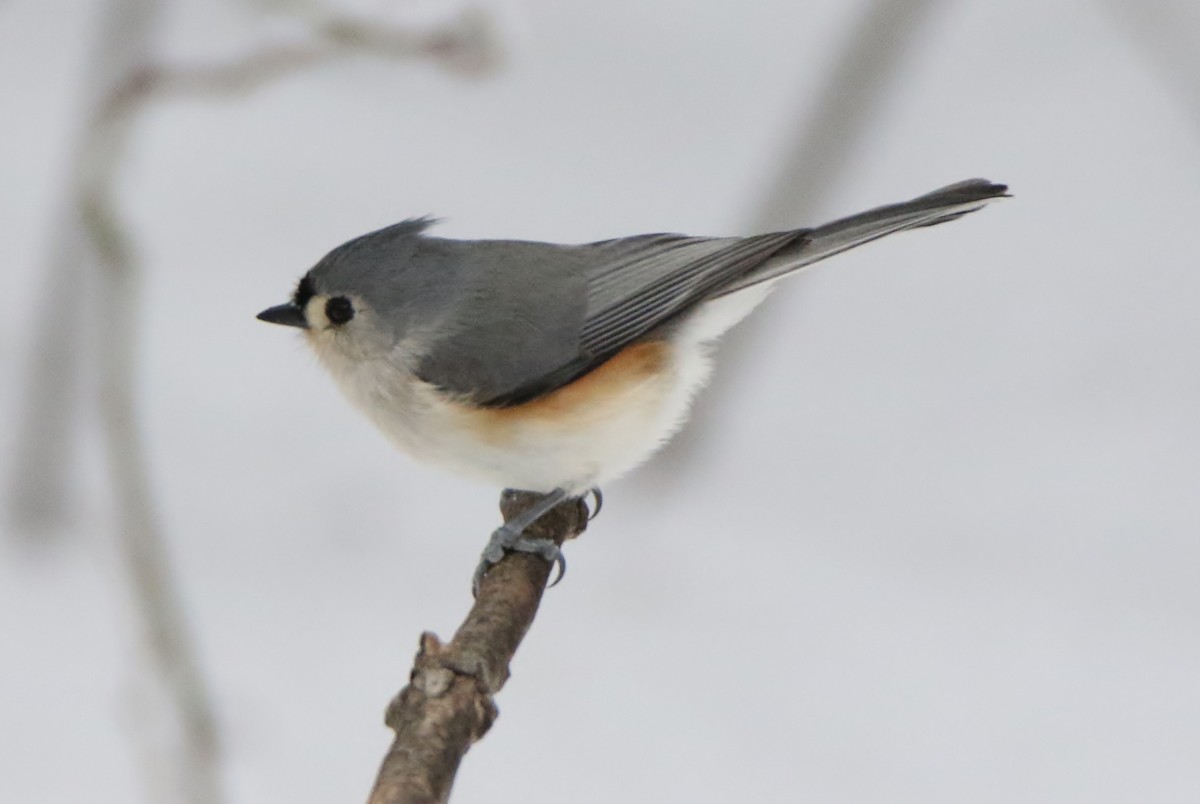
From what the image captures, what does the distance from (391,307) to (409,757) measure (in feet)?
2.94

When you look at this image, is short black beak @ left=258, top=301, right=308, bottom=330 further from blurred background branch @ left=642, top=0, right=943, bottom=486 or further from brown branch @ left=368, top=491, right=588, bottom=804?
blurred background branch @ left=642, top=0, right=943, bottom=486

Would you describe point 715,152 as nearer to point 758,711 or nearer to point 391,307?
point 758,711

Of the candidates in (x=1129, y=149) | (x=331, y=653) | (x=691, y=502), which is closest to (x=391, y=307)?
(x=331, y=653)

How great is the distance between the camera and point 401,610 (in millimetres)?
3674

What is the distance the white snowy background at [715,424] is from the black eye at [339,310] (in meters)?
0.97

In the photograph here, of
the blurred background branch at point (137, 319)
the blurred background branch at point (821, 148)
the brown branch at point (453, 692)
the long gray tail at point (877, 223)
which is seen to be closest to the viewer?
the brown branch at point (453, 692)

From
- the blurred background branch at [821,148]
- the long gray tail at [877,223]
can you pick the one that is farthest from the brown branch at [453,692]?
the blurred background branch at [821,148]

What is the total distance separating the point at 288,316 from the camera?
2201 mm

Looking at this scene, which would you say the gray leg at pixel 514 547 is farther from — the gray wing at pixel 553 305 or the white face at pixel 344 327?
the white face at pixel 344 327

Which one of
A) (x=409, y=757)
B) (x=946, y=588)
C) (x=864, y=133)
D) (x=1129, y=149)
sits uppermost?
(x=1129, y=149)

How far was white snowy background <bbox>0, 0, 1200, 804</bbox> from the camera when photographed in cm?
338

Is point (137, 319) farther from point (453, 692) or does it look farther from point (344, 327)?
point (453, 692)

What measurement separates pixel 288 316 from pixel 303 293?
0.04 meters

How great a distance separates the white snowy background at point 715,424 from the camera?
338cm
